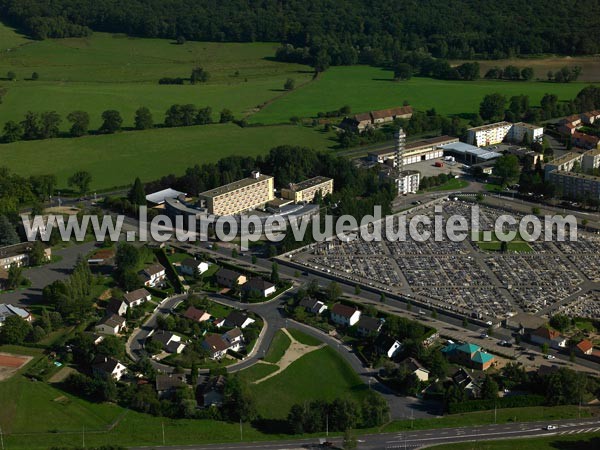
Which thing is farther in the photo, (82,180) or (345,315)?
(82,180)

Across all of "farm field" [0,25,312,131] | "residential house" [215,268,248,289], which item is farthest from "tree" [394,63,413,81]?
"residential house" [215,268,248,289]

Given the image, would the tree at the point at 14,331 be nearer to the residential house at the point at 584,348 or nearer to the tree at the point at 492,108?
the residential house at the point at 584,348

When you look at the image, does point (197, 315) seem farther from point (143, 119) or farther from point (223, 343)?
point (143, 119)

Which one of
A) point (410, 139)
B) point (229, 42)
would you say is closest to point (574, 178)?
point (410, 139)

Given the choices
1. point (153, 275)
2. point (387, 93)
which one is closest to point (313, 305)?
point (153, 275)

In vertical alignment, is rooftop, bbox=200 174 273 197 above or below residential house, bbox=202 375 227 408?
above

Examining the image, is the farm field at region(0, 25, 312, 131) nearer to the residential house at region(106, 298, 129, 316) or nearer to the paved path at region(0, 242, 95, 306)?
the paved path at region(0, 242, 95, 306)

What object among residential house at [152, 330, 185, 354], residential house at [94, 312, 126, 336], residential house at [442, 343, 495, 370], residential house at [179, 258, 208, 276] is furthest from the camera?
residential house at [179, 258, 208, 276]

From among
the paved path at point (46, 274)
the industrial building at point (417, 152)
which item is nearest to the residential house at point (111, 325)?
the paved path at point (46, 274)
